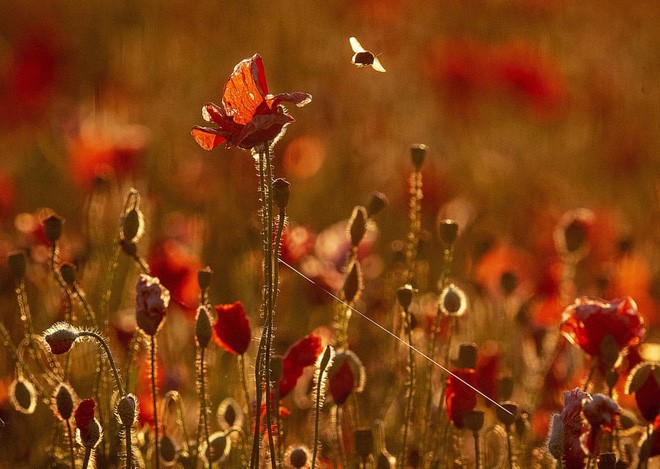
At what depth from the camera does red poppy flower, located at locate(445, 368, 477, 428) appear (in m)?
1.46

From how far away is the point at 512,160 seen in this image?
4.30 metres

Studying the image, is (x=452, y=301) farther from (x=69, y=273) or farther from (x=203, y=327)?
(x=69, y=273)

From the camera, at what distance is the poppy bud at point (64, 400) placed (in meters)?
1.37

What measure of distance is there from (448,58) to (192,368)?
7.61 feet

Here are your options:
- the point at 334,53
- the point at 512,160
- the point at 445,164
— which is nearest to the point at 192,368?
the point at 445,164

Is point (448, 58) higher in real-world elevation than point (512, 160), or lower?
higher

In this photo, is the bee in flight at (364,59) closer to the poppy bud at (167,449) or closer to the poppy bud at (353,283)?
the poppy bud at (353,283)

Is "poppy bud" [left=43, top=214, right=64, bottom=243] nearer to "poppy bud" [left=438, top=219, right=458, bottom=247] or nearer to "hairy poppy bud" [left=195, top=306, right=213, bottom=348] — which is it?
"hairy poppy bud" [left=195, top=306, right=213, bottom=348]

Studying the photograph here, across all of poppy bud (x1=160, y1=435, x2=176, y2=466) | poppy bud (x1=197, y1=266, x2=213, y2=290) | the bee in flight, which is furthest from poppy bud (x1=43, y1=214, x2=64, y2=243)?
the bee in flight

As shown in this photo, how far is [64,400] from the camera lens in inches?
53.9

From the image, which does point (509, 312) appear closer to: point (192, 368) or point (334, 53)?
point (192, 368)

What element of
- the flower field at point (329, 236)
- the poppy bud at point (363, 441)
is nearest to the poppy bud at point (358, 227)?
the flower field at point (329, 236)

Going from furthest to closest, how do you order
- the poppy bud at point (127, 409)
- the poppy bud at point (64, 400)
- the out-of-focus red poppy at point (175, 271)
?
the out-of-focus red poppy at point (175, 271)
the poppy bud at point (64, 400)
the poppy bud at point (127, 409)

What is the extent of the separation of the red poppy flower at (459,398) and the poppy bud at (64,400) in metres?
0.46
